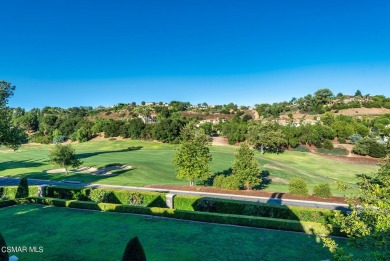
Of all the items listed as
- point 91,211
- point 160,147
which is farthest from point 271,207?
point 160,147

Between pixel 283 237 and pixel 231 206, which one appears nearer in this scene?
pixel 283 237

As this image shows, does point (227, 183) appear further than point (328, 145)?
No

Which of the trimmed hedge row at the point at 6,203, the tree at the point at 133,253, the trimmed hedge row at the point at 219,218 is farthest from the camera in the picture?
the trimmed hedge row at the point at 6,203

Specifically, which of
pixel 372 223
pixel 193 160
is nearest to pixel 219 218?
pixel 372 223

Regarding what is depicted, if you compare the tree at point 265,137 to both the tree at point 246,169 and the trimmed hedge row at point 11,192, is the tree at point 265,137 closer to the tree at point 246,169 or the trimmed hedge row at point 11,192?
the tree at point 246,169

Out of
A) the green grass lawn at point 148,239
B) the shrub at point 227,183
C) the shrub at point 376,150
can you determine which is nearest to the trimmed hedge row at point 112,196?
the green grass lawn at point 148,239

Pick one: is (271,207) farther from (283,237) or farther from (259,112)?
(259,112)

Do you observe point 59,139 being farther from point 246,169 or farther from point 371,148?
point 371,148
